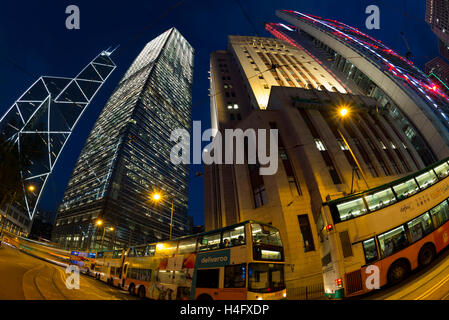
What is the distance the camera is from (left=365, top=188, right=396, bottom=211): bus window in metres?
9.75

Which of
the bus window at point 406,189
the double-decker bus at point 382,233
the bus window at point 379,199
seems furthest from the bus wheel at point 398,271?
the bus window at point 406,189

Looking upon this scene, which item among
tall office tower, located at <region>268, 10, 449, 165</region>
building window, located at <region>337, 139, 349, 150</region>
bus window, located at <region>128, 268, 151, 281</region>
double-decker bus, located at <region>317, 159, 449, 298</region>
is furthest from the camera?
tall office tower, located at <region>268, 10, 449, 165</region>

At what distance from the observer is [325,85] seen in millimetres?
40156

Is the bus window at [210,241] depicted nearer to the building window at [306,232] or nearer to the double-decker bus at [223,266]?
the double-decker bus at [223,266]

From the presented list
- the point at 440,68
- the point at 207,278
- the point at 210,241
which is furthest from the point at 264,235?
the point at 440,68

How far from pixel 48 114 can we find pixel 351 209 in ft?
273

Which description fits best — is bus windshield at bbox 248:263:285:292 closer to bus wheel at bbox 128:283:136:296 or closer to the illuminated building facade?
the illuminated building facade

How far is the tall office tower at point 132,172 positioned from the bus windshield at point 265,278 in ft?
197

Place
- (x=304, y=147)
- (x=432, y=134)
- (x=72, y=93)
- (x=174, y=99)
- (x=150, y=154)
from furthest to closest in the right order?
(x=174, y=99), (x=150, y=154), (x=72, y=93), (x=432, y=134), (x=304, y=147)

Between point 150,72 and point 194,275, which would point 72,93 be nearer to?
point 150,72

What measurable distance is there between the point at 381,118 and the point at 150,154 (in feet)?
291

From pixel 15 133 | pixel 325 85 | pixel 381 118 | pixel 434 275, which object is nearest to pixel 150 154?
pixel 15 133

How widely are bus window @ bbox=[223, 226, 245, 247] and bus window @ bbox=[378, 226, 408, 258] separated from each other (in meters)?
6.55

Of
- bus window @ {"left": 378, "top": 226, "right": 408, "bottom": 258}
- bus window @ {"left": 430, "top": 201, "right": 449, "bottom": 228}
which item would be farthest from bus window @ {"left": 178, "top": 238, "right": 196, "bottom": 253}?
bus window @ {"left": 430, "top": 201, "right": 449, "bottom": 228}
